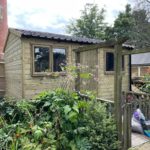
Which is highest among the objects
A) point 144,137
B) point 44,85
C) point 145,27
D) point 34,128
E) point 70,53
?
point 145,27

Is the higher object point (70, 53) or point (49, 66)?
point (70, 53)

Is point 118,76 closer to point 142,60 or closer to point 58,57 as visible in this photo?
point 58,57

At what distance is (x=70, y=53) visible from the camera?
9.55 metres

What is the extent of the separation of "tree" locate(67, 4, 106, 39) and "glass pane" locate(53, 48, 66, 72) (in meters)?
18.4

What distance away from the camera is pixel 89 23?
28125mm

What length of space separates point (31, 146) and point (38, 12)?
75.0ft

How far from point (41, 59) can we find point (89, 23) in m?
20.5

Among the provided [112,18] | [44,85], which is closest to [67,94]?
[44,85]

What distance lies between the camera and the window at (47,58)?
8664mm

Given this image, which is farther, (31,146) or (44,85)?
(44,85)

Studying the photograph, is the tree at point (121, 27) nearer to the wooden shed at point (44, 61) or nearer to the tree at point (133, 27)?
the tree at point (133, 27)

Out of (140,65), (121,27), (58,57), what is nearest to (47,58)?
(58,57)

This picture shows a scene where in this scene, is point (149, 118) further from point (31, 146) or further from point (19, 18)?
point (19, 18)

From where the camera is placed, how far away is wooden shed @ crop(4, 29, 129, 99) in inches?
330
